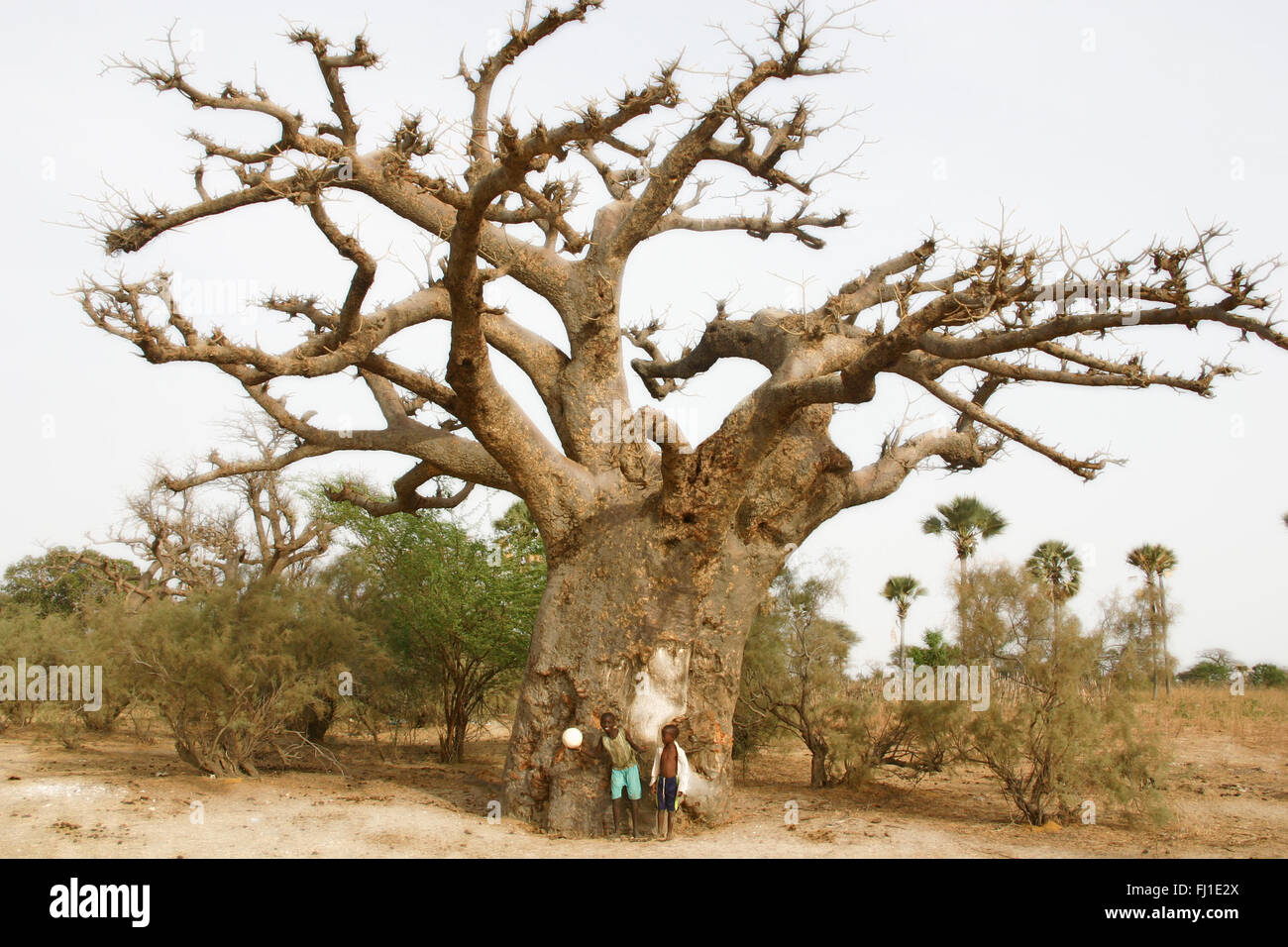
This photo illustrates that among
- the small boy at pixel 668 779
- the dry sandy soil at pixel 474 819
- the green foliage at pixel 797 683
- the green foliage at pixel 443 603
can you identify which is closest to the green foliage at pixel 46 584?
the green foliage at pixel 443 603

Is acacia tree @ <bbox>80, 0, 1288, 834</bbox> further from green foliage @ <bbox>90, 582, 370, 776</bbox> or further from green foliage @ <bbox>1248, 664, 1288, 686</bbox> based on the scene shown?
green foliage @ <bbox>1248, 664, 1288, 686</bbox>

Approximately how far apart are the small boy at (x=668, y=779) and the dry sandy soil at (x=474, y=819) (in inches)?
7.3

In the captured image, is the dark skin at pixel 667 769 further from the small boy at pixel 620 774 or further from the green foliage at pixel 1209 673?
the green foliage at pixel 1209 673

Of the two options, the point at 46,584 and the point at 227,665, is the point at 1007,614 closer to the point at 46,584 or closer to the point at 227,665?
the point at 227,665

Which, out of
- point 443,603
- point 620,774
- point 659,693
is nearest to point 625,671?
point 659,693

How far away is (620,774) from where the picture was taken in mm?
7426

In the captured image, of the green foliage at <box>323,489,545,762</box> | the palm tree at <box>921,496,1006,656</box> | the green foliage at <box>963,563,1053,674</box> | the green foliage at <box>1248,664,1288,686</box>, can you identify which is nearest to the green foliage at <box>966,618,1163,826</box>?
the green foliage at <box>963,563,1053,674</box>

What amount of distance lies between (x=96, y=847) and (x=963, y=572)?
6966 mm

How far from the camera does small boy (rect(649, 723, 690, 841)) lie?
7.42m

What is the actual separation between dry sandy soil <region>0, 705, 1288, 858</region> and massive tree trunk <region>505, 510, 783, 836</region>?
344 mm

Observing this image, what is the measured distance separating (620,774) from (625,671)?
0.82 metres

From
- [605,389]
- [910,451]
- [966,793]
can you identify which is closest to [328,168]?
[605,389]

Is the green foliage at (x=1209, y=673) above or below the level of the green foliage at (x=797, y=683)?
below

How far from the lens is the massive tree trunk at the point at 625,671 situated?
775 cm
